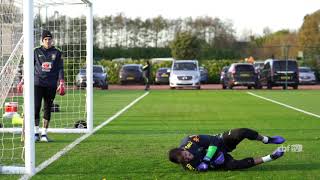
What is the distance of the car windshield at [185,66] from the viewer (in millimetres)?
40013

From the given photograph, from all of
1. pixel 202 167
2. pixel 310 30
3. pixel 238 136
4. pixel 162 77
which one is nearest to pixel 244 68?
pixel 162 77

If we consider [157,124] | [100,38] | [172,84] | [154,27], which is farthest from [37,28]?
[154,27]

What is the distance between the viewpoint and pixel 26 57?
8.30m

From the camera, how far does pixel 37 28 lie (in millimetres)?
14086

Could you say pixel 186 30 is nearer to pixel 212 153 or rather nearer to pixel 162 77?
pixel 162 77

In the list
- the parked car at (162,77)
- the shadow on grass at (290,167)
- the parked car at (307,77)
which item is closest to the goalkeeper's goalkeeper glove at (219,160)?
the shadow on grass at (290,167)

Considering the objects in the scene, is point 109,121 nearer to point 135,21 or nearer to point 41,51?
point 41,51

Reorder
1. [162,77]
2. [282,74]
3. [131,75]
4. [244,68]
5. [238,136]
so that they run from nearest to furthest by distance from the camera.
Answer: [238,136] < [244,68] < [282,74] < [131,75] < [162,77]

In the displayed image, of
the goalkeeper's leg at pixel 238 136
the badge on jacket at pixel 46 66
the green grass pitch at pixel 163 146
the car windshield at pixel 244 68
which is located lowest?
the green grass pitch at pixel 163 146

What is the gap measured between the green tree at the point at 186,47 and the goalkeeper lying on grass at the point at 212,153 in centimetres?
5878

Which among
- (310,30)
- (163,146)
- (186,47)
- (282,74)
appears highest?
(310,30)

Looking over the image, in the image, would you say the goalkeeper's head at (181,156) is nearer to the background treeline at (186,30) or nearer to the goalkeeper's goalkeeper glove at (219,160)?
the goalkeeper's goalkeeper glove at (219,160)

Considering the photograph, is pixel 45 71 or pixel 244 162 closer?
pixel 244 162

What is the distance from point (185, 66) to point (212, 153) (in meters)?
32.2
